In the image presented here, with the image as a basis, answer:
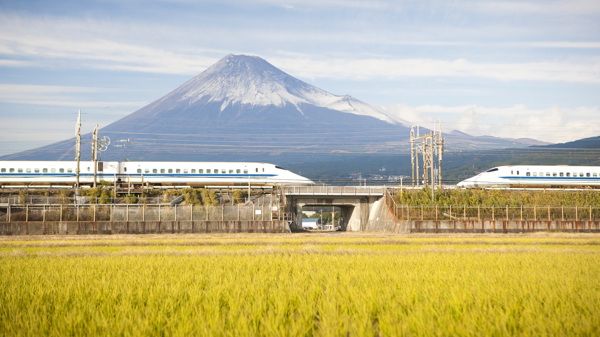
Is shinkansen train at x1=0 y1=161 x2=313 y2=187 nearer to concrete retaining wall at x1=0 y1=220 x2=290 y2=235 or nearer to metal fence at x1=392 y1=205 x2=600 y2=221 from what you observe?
metal fence at x1=392 y1=205 x2=600 y2=221

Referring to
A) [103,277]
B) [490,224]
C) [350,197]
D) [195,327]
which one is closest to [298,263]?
[103,277]

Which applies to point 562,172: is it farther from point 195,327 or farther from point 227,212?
point 195,327

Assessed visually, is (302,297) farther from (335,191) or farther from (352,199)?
(352,199)

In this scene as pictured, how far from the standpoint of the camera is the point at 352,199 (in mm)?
71062

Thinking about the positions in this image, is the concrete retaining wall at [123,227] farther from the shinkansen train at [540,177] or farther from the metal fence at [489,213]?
the shinkansen train at [540,177]

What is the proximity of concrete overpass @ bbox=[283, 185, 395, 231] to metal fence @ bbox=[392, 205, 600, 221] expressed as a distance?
4493 millimetres

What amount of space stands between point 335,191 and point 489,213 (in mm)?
15988

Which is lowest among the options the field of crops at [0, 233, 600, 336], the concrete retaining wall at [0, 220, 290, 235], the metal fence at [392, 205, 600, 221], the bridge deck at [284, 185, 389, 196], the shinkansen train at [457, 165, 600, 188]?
the field of crops at [0, 233, 600, 336]

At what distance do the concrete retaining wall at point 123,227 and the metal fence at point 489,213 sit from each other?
15061mm

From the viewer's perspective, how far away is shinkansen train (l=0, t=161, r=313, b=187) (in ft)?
258

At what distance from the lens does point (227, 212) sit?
5503 centimetres

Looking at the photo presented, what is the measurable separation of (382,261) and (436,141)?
46798 mm

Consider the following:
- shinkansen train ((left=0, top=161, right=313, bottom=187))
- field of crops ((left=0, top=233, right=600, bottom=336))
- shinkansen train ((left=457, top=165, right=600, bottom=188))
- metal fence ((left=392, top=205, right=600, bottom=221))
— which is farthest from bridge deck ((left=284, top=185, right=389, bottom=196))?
field of crops ((left=0, top=233, right=600, bottom=336))

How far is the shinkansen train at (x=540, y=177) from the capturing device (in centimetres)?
8406
